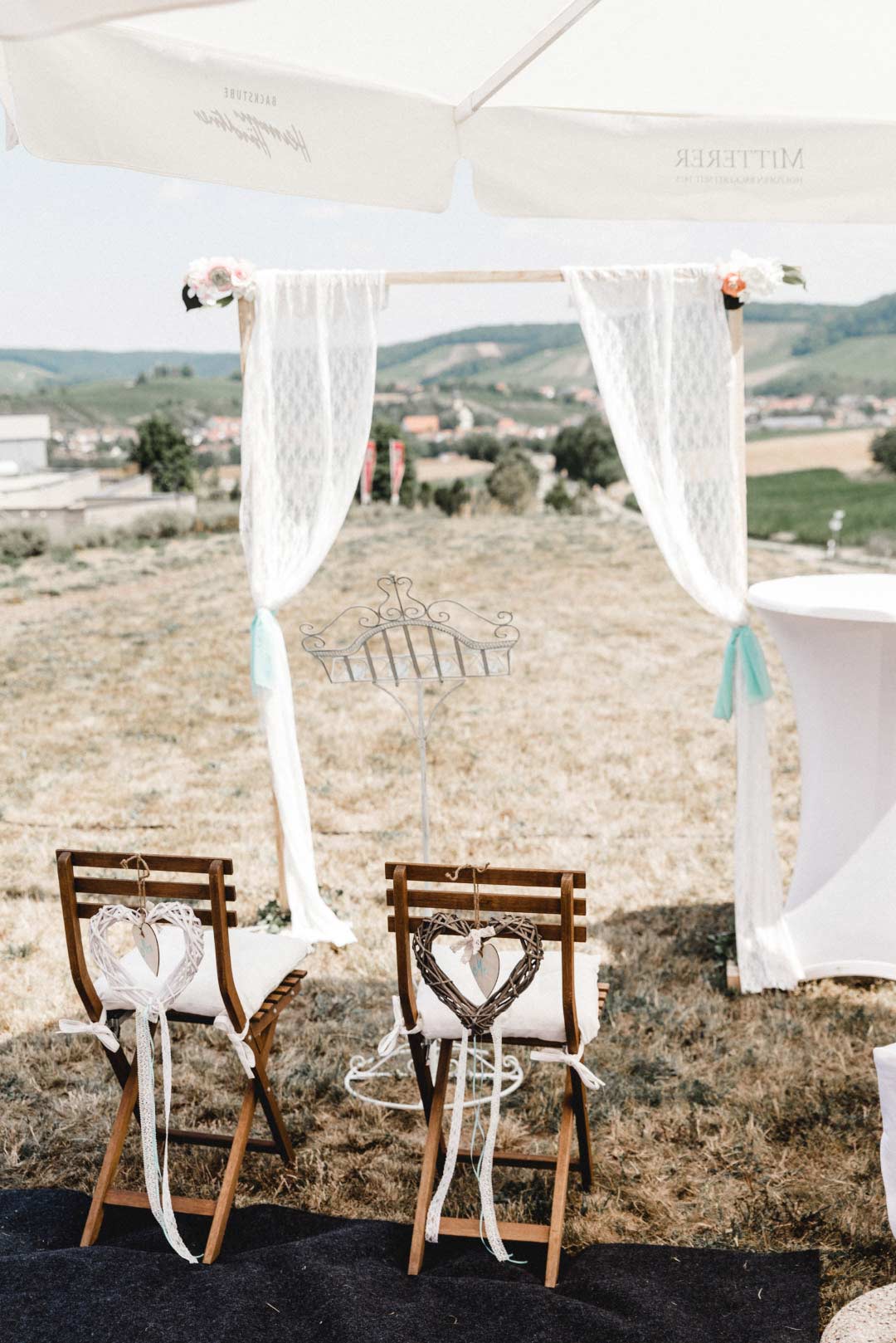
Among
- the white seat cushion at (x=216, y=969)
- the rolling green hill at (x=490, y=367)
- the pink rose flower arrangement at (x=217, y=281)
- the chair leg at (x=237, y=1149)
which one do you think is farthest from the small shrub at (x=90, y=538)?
the chair leg at (x=237, y=1149)

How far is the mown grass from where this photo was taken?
16734 mm

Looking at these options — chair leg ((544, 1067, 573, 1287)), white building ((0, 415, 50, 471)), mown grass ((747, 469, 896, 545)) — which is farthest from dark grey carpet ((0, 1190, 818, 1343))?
mown grass ((747, 469, 896, 545))

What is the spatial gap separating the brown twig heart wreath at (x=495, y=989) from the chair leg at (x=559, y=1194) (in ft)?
0.81

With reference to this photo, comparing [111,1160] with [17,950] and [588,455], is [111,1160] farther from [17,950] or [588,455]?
[588,455]

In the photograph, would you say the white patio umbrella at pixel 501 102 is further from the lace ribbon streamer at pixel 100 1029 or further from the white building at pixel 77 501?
the white building at pixel 77 501

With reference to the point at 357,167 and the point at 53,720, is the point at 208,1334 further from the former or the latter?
the point at 53,720

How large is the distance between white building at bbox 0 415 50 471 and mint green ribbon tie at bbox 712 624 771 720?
13.1m

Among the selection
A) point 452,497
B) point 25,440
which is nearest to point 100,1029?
point 25,440

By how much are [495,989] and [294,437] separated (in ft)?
6.87

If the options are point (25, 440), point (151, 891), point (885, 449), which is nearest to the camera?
point (151, 891)

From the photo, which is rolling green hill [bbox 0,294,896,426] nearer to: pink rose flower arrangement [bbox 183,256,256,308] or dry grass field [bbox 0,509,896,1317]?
dry grass field [bbox 0,509,896,1317]

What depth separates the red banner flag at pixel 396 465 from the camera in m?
15.6

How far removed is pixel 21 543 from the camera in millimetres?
Answer: 14414

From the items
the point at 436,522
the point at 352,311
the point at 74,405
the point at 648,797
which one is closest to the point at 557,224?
the point at 436,522
